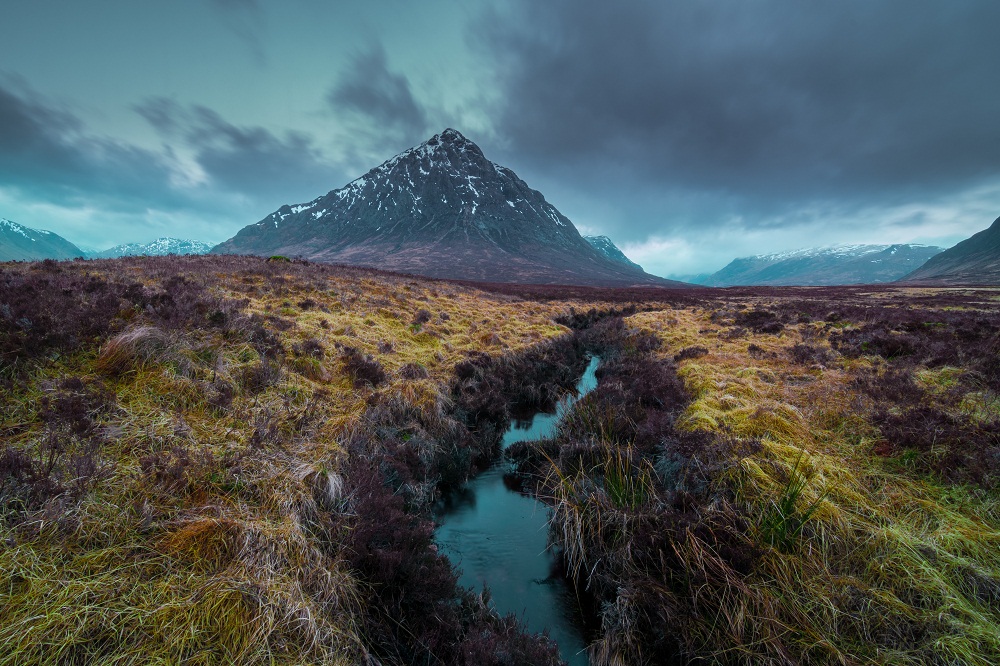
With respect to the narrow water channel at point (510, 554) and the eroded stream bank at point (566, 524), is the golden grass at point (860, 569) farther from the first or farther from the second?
the narrow water channel at point (510, 554)

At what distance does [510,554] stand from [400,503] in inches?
108

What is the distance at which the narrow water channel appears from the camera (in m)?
5.94

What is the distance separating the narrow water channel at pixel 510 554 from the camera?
594 cm

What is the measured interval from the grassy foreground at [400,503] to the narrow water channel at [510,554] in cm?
48

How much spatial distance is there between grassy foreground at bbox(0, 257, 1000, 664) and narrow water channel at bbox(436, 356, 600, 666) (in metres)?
0.48

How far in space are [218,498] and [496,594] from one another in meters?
4.52

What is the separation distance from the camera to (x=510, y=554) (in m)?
7.27

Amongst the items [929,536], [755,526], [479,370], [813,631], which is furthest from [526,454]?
[929,536]

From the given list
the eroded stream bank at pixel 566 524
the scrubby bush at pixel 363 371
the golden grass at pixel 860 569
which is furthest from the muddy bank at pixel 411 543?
the golden grass at pixel 860 569

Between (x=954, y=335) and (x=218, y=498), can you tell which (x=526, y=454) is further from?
(x=954, y=335)

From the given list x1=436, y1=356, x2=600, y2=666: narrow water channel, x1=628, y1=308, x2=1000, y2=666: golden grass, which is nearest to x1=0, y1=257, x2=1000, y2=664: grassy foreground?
x1=628, y1=308, x2=1000, y2=666: golden grass

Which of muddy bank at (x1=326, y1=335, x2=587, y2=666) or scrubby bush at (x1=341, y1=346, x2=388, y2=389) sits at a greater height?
scrubby bush at (x1=341, y1=346, x2=388, y2=389)

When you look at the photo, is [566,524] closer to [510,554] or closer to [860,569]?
[510,554]

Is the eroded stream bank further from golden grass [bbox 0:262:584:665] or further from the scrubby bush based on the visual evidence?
the scrubby bush
